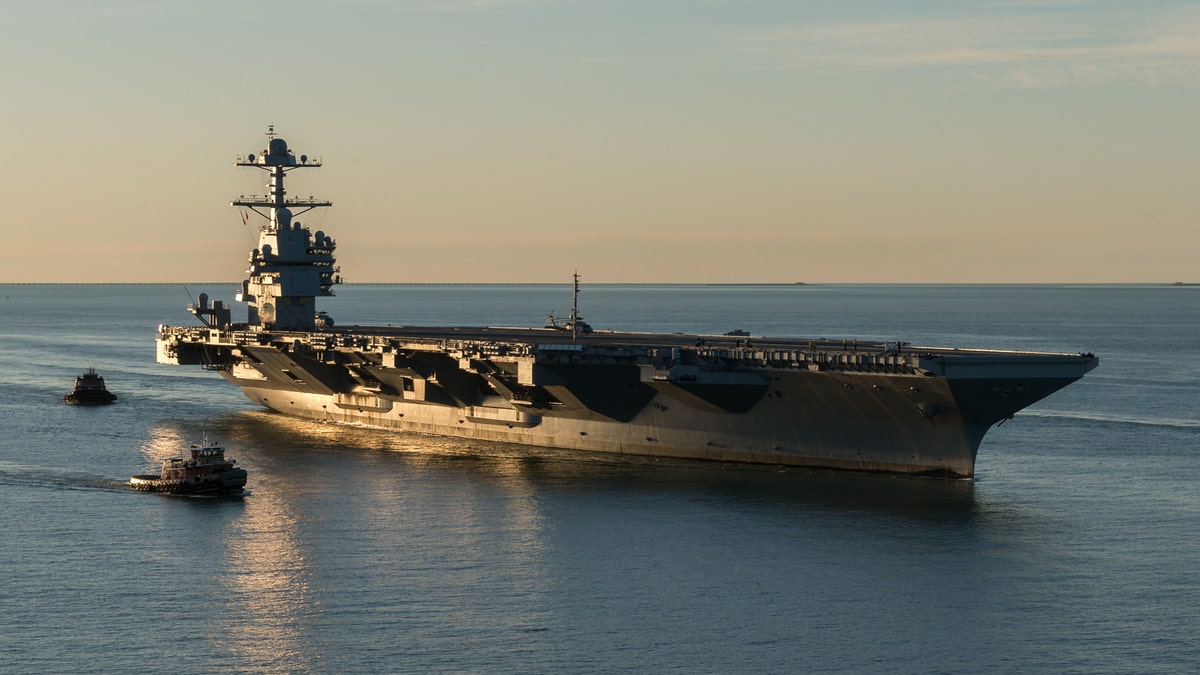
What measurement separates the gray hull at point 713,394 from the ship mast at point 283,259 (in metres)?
7.89

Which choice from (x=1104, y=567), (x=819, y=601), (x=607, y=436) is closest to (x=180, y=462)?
(x=607, y=436)

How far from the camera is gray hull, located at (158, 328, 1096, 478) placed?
37750 mm

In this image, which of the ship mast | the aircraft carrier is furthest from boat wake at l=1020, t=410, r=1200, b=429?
the ship mast

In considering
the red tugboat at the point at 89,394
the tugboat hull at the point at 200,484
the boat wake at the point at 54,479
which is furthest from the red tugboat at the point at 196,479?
the red tugboat at the point at 89,394

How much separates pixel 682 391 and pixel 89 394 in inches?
1304

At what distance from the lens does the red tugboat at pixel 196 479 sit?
39.0 meters

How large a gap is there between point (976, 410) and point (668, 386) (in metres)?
8.91

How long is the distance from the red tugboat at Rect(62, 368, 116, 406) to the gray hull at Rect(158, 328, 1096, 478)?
14.1 meters

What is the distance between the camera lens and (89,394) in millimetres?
62875

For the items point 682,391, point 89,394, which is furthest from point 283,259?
point 682,391

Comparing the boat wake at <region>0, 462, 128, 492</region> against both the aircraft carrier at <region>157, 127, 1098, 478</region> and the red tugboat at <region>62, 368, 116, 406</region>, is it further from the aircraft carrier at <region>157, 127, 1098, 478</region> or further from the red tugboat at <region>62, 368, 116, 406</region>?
the red tugboat at <region>62, 368, 116, 406</region>

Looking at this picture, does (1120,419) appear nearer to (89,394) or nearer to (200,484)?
(200,484)

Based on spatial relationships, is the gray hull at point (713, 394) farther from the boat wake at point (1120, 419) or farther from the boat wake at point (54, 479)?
the boat wake at point (1120, 419)

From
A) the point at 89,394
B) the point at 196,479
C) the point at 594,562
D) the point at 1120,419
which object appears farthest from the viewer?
the point at 89,394
